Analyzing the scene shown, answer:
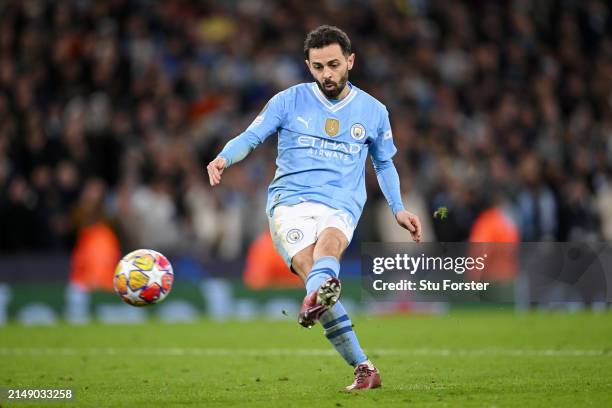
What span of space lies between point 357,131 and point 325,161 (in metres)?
0.33

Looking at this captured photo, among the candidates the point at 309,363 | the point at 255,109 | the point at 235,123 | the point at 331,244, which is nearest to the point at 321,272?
the point at 331,244

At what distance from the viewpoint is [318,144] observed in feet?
26.6

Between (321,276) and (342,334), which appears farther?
(342,334)

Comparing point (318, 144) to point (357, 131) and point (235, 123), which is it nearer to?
point (357, 131)

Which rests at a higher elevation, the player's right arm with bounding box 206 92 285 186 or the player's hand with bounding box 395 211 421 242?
the player's right arm with bounding box 206 92 285 186

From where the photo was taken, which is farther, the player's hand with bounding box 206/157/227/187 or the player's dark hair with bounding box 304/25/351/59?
the player's dark hair with bounding box 304/25/351/59

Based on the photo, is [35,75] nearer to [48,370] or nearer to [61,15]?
[61,15]

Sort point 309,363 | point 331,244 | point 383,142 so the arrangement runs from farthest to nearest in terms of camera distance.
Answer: point 309,363
point 383,142
point 331,244

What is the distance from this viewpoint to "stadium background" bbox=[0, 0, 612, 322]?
698 inches

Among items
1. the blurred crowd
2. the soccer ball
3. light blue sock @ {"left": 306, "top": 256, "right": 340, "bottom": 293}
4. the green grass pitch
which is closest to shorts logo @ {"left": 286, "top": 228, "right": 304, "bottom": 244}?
light blue sock @ {"left": 306, "top": 256, "right": 340, "bottom": 293}

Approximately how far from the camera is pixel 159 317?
1816cm

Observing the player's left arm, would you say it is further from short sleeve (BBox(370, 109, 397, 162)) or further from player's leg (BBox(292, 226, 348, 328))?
player's leg (BBox(292, 226, 348, 328))

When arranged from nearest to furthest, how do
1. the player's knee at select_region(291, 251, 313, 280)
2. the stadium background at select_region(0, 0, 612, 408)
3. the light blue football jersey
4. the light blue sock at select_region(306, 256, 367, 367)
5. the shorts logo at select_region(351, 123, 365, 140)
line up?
the player's knee at select_region(291, 251, 313, 280), the light blue sock at select_region(306, 256, 367, 367), the light blue football jersey, the shorts logo at select_region(351, 123, 365, 140), the stadium background at select_region(0, 0, 612, 408)

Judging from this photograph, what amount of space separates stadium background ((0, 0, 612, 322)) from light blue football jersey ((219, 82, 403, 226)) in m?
9.58
